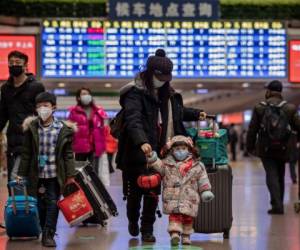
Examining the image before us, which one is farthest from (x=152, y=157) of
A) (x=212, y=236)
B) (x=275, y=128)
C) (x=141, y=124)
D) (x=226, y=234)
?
(x=275, y=128)

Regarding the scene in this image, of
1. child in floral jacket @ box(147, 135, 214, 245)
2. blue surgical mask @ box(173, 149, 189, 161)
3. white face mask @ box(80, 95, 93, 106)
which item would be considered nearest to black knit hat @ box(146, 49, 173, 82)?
child in floral jacket @ box(147, 135, 214, 245)

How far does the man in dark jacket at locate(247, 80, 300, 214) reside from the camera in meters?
9.93

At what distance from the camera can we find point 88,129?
9.56m

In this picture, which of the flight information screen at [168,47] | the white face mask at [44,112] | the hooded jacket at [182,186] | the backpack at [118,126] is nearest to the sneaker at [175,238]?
the hooded jacket at [182,186]

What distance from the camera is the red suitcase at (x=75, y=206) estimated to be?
7.36 m

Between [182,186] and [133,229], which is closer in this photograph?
[182,186]

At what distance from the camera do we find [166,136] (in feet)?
23.7

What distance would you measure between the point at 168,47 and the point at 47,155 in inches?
441

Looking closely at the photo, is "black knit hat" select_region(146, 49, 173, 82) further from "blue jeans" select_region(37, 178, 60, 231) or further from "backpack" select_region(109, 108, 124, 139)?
"blue jeans" select_region(37, 178, 60, 231)

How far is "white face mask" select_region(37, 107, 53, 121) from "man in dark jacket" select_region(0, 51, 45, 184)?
2.10 ft

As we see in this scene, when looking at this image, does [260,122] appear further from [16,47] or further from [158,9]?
[16,47]

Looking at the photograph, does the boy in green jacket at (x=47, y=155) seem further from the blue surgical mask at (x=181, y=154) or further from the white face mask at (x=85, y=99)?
the white face mask at (x=85, y=99)

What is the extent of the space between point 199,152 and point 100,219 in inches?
55.7

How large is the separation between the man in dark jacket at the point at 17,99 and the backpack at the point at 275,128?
338 cm
